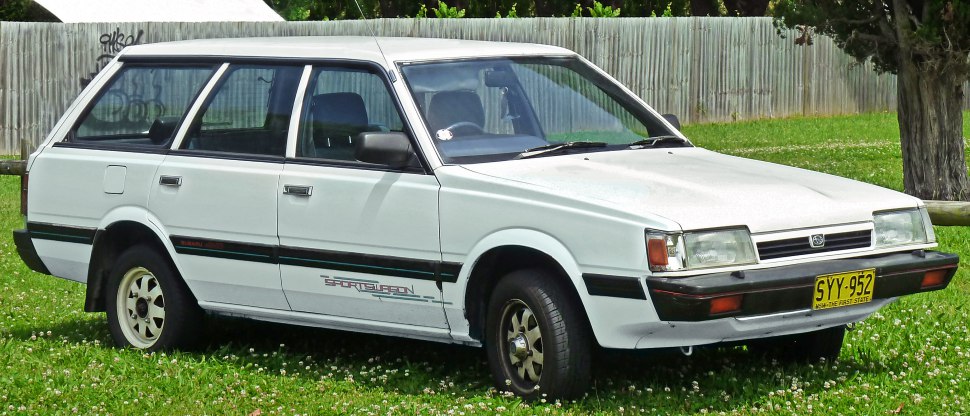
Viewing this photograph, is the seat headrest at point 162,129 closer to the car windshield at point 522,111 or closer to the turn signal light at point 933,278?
the car windshield at point 522,111

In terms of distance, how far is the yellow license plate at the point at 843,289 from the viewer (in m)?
6.31

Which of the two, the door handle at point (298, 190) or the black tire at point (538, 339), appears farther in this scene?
the door handle at point (298, 190)

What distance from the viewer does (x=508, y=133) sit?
23.7ft

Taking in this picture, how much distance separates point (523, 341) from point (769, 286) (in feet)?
3.65

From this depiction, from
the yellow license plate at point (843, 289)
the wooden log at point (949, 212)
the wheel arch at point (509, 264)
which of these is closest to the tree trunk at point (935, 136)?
the wooden log at point (949, 212)

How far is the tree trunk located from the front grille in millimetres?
9725

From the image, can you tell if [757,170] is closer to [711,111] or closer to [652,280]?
[652,280]

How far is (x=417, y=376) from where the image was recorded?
7.36 m

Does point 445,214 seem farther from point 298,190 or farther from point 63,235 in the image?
point 63,235

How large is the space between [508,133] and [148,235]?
213 centimetres

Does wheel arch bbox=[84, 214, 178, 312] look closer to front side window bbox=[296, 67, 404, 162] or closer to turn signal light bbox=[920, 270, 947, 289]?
front side window bbox=[296, 67, 404, 162]

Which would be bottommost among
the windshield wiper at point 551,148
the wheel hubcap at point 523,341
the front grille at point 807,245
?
the wheel hubcap at point 523,341

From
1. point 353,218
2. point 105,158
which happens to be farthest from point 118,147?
point 353,218

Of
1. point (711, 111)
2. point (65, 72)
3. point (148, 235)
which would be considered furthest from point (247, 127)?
point (711, 111)
